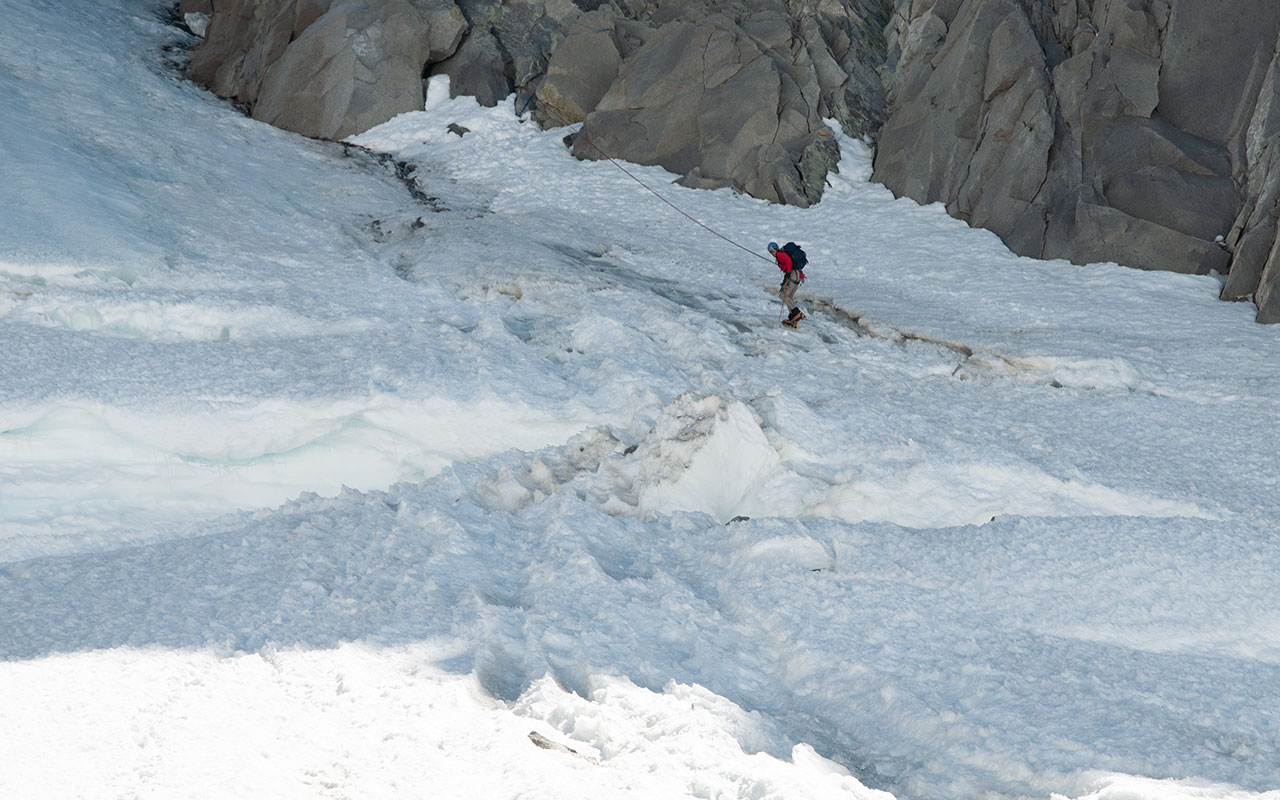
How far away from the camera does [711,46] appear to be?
16312 mm

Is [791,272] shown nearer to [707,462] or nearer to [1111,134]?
[707,462]

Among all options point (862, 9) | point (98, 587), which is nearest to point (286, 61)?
point (862, 9)

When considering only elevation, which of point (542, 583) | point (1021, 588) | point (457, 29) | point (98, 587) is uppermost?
point (457, 29)

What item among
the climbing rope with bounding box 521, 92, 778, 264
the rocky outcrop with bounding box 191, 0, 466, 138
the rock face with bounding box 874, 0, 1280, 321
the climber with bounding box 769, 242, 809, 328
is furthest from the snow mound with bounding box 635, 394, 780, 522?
the rocky outcrop with bounding box 191, 0, 466, 138

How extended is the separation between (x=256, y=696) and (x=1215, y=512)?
6749 millimetres

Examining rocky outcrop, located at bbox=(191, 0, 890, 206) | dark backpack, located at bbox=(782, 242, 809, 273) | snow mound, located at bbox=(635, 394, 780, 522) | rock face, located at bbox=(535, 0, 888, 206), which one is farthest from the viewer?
rocky outcrop, located at bbox=(191, 0, 890, 206)

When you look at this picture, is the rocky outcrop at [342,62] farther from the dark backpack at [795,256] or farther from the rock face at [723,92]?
the dark backpack at [795,256]

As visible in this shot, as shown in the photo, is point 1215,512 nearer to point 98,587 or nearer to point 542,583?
point 542,583

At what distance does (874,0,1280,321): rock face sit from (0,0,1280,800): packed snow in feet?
2.29

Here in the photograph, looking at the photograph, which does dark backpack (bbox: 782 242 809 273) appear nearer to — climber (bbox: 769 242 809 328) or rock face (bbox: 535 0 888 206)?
climber (bbox: 769 242 809 328)

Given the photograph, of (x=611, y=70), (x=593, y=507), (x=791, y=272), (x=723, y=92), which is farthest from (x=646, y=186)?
(x=593, y=507)

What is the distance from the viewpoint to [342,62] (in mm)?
16766

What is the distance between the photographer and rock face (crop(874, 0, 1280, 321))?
39.5ft

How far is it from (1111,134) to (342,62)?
13205mm
